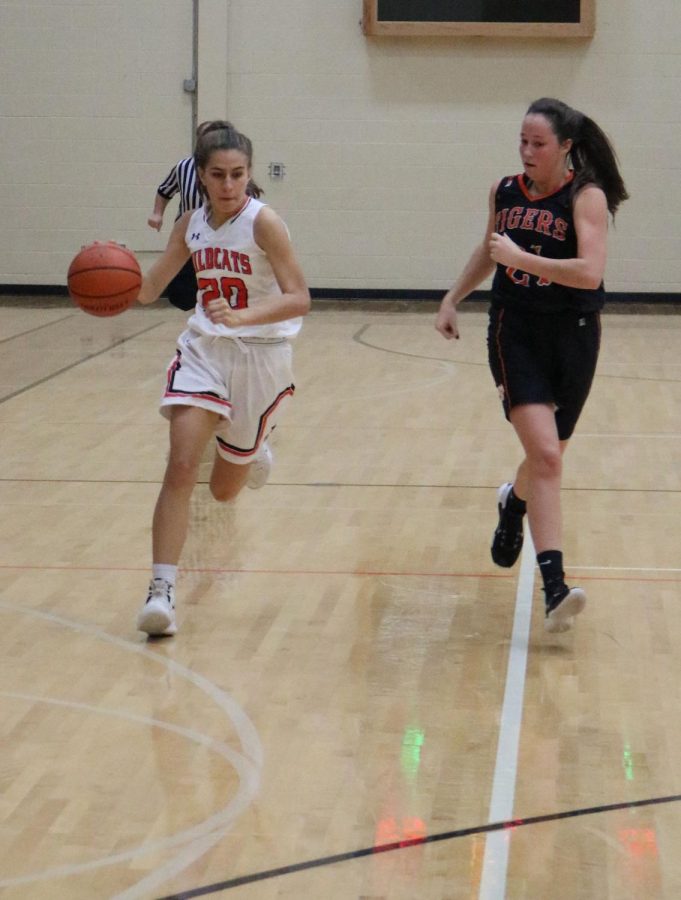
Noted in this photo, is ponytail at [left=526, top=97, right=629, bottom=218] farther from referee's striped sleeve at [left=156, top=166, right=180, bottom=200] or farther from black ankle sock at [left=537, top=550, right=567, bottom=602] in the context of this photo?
referee's striped sleeve at [left=156, top=166, right=180, bottom=200]

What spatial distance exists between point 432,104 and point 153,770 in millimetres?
11308

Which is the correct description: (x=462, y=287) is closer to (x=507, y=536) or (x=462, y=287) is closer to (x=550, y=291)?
(x=550, y=291)

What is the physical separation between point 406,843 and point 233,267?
2.20m

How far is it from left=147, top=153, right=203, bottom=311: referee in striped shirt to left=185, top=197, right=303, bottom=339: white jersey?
1.51 meters

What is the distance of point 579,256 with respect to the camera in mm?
4383

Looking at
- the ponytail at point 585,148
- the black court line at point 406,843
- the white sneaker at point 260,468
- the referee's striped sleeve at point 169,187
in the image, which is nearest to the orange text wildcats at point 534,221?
the ponytail at point 585,148

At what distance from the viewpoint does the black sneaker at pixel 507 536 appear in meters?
5.00

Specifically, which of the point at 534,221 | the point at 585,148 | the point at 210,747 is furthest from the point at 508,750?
the point at 585,148

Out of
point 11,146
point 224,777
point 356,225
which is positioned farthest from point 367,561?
point 11,146

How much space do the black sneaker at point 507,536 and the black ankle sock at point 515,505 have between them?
1 cm

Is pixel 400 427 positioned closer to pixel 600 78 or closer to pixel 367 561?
pixel 367 561

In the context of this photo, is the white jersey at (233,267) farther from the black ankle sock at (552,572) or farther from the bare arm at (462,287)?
the black ankle sock at (552,572)

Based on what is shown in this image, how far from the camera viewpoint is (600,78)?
13.7 m

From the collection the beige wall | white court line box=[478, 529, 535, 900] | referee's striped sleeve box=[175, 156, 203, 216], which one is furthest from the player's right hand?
the beige wall
